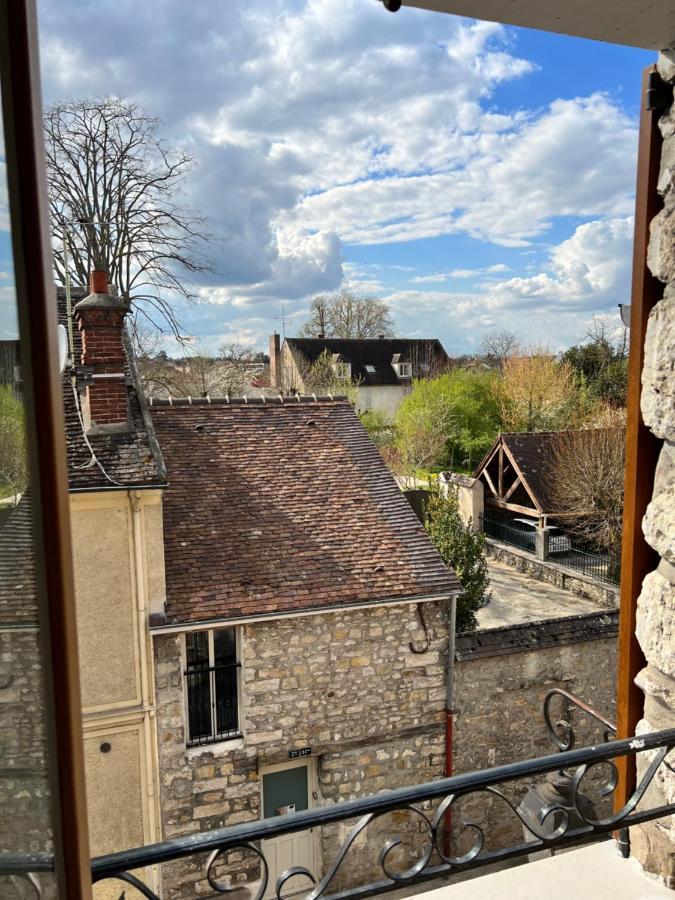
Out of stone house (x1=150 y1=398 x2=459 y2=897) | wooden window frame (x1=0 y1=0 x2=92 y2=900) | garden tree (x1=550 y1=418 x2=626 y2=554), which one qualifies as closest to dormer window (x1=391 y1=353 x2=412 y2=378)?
garden tree (x1=550 y1=418 x2=626 y2=554)

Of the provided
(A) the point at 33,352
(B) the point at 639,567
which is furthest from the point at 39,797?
(B) the point at 639,567

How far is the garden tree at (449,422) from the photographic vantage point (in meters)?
19.8

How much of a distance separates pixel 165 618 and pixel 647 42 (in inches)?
213

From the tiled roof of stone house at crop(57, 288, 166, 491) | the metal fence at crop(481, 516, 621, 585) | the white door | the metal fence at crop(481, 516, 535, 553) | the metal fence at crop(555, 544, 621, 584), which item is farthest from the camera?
the metal fence at crop(481, 516, 535, 553)

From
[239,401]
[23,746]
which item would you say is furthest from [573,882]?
[239,401]

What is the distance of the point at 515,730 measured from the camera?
7.13 m

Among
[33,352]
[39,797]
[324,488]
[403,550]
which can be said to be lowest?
[403,550]

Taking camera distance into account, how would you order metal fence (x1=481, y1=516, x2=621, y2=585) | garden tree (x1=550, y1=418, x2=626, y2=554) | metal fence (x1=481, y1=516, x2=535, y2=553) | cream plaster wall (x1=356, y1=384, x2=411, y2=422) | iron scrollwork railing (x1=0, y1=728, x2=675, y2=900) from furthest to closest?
cream plaster wall (x1=356, y1=384, x2=411, y2=422) < metal fence (x1=481, y1=516, x2=535, y2=553) < garden tree (x1=550, y1=418, x2=626, y2=554) < metal fence (x1=481, y1=516, x2=621, y2=585) < iron scrollwork railing (x1=0, y1=728, x2=675, y2=900)

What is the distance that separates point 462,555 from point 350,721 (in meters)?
3.70

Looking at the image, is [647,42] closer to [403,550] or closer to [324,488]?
[403,550]

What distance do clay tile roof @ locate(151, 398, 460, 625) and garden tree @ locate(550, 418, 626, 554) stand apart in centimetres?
684

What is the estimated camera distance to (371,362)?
28.2m

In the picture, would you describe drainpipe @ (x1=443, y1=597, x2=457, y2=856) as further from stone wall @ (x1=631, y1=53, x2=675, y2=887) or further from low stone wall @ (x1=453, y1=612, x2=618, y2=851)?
stone wall @ (x1=631, y1=53, x2=675, y2=887)

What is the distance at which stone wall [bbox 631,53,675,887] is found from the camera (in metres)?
1.43
